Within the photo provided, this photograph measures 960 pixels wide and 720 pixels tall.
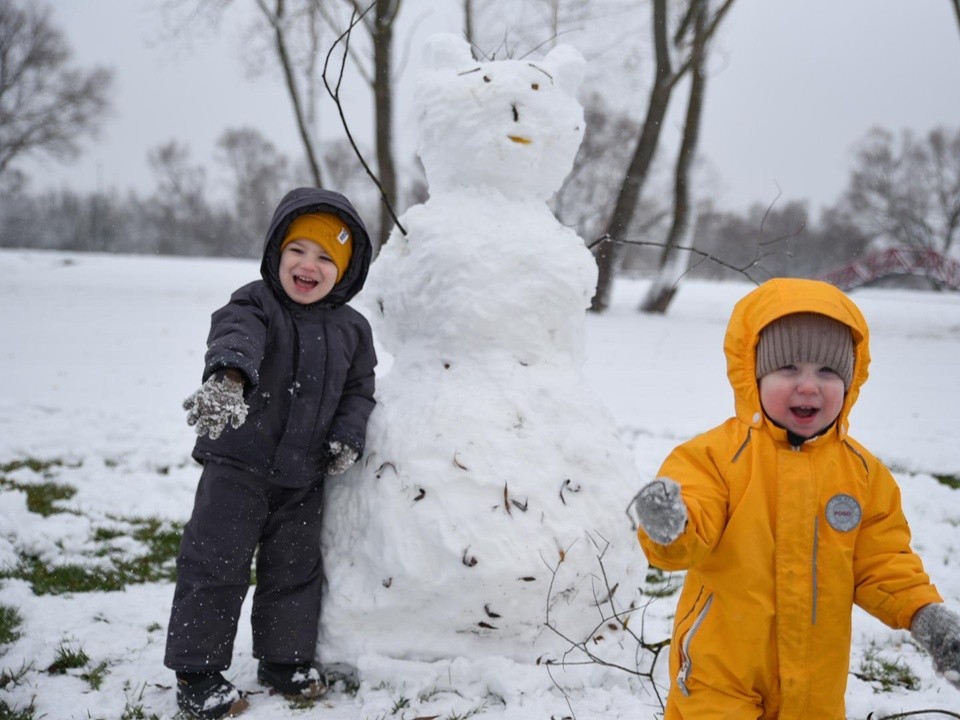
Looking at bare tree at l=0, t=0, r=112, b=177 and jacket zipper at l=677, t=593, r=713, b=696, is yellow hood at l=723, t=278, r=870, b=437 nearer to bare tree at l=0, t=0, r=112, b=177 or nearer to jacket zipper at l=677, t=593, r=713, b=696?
jacket zipper at l=677, t=593, r=713, b=696

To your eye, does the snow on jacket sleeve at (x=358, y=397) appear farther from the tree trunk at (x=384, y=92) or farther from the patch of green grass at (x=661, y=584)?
the tree trunk at (x=384, y=92)

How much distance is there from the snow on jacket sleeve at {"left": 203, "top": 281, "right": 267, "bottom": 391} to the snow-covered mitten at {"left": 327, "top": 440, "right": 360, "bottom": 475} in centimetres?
35

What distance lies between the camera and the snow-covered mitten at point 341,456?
2365mm

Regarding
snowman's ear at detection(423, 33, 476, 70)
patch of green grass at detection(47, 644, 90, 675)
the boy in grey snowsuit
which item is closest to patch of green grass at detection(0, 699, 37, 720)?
patch of green grass at detection(47, 644, 90, 675)

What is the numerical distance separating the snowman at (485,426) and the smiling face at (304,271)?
34 cm

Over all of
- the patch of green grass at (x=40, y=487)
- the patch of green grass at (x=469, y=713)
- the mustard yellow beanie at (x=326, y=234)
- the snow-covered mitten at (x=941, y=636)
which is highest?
the mustard yellow beanie at (x=326, y=234)

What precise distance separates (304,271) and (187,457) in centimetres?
359

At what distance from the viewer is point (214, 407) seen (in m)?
1.94

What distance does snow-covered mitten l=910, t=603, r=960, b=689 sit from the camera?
1.46 m

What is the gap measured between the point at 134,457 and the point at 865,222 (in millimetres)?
39266

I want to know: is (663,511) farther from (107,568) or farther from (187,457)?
(187,457)

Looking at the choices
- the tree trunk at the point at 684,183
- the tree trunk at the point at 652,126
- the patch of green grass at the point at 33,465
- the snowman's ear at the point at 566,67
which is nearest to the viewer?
the snowman's ear at the point at 566,67

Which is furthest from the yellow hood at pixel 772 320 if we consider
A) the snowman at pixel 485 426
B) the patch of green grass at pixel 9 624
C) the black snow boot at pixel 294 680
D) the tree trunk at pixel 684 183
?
the tree trunk at pixel 684 183

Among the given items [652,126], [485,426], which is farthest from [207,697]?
[652,126]
